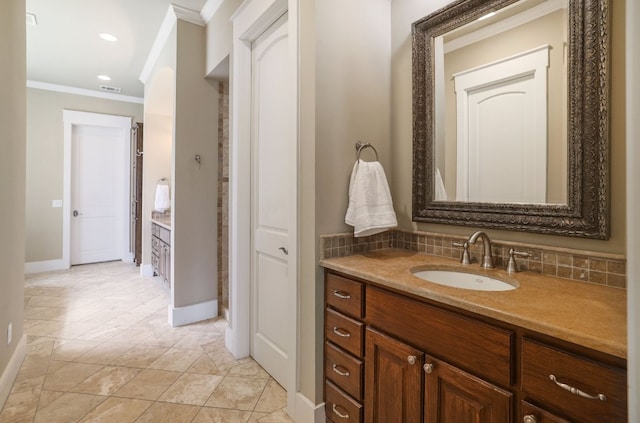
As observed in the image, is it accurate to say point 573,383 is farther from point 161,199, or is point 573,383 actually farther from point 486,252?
point 161,199

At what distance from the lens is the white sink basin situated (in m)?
1.28

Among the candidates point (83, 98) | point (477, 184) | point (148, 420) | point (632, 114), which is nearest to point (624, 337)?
point (632, 114)

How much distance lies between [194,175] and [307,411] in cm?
228

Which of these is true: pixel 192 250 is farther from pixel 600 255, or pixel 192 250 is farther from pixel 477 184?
pixel 600 255

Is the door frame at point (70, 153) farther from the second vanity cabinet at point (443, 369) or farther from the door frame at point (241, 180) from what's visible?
the second vanity cabinet at point (443, 369)

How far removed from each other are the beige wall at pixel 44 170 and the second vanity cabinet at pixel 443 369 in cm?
555

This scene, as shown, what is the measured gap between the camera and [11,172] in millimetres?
2021

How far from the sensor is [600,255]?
1143 millimetres

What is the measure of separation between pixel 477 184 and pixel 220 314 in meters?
2.72

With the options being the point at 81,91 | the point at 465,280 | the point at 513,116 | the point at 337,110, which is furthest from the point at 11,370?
the point at 81,91

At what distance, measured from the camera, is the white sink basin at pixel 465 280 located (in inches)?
50.6

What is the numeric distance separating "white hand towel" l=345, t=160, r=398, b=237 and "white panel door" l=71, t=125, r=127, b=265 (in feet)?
18.3

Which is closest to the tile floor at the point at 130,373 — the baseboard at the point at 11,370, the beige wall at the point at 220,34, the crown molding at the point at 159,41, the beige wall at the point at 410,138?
the baseboard at the point at 11,370

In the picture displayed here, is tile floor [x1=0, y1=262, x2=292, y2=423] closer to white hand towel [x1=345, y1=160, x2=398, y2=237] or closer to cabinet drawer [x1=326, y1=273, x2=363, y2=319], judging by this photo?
cabinet drawer [x1=326, y1=273, x2=363, y2=319]
